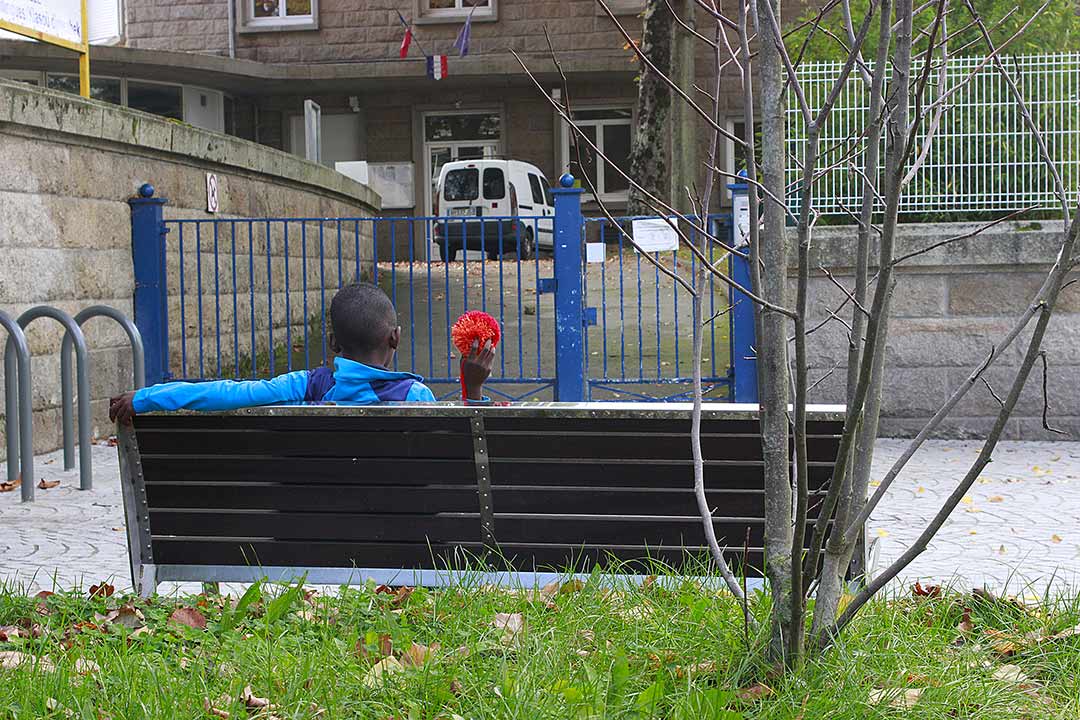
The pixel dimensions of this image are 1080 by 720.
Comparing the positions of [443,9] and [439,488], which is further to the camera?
[443,9]

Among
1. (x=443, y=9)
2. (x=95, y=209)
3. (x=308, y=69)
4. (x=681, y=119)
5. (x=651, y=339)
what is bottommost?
(x=651, y=339)

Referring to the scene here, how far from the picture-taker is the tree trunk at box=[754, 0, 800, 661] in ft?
9.50

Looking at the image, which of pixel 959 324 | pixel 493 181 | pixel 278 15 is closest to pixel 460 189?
pixel 493 181

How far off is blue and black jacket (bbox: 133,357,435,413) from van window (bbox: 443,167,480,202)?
67.7 feet

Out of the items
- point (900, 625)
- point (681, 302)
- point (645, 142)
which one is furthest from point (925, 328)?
point (645, 142)

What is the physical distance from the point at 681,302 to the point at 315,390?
10.4 metres

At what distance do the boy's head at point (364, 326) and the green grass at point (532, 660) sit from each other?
0.77 metres

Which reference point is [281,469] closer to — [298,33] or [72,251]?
[72,251]

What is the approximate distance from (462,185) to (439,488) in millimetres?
21265

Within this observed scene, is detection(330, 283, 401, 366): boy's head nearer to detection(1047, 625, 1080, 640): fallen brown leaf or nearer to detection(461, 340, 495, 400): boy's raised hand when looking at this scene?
detection(461, 340, 495, 400): boy's raised hand

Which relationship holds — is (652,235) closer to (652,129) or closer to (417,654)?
(417,654)

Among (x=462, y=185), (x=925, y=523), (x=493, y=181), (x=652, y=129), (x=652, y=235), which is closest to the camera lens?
(x=925, y=523)

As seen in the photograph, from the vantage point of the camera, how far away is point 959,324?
30.6 feet

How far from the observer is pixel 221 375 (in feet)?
37.6
